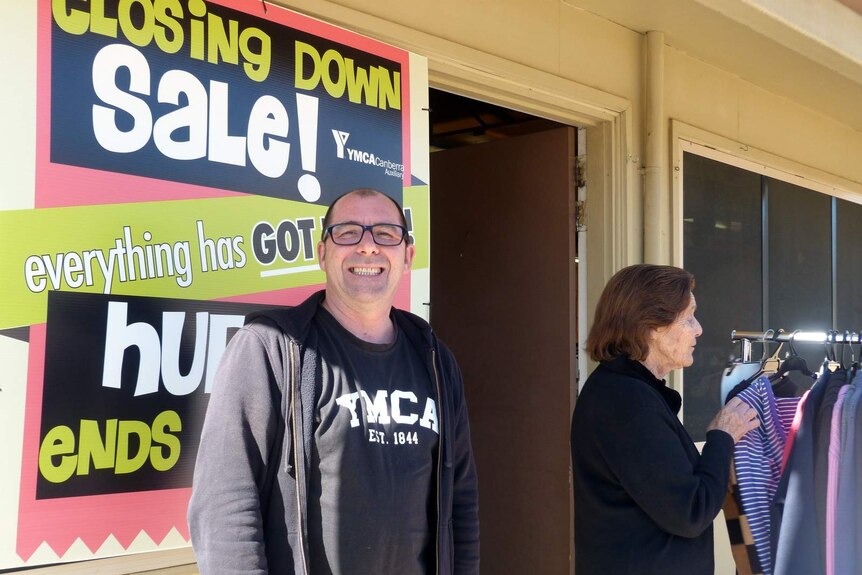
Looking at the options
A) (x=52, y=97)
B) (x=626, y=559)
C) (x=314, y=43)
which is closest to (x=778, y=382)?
(x=626, y=559)

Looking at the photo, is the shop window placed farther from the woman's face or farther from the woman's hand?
the woman's face

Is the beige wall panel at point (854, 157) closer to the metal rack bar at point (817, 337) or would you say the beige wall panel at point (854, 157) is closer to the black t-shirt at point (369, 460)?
the metal rack bar at point (817, 337)

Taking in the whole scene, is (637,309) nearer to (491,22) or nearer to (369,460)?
(369,460)

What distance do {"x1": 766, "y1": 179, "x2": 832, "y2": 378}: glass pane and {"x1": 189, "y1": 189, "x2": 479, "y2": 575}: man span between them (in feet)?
11.1

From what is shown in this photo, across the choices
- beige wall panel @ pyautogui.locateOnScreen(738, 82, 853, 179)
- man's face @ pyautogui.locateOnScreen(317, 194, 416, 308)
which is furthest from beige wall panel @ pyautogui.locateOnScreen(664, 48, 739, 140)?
man's face @ pyautogui.locateOnScreen(317, 194, 416, 308)

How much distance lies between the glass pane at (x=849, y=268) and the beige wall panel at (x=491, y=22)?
3162 millimetres

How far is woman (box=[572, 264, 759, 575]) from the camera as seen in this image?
2041mm

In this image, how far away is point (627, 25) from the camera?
158 inches

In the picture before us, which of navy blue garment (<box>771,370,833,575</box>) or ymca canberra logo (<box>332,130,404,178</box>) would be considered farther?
ymca canberra logo (<box>332,130,404,178</box>)

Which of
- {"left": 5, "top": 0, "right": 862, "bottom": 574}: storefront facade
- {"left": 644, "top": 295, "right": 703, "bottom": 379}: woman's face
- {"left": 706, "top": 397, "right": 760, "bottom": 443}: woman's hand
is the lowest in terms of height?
{"left": 706, "top": 397, "right": 760, "bottom": 443}: woman's hand

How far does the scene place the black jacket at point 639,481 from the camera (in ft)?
6.66

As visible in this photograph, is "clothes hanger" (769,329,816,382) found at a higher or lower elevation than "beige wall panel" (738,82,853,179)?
lower

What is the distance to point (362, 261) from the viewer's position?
1.94 meters

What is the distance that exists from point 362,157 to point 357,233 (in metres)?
0.91
